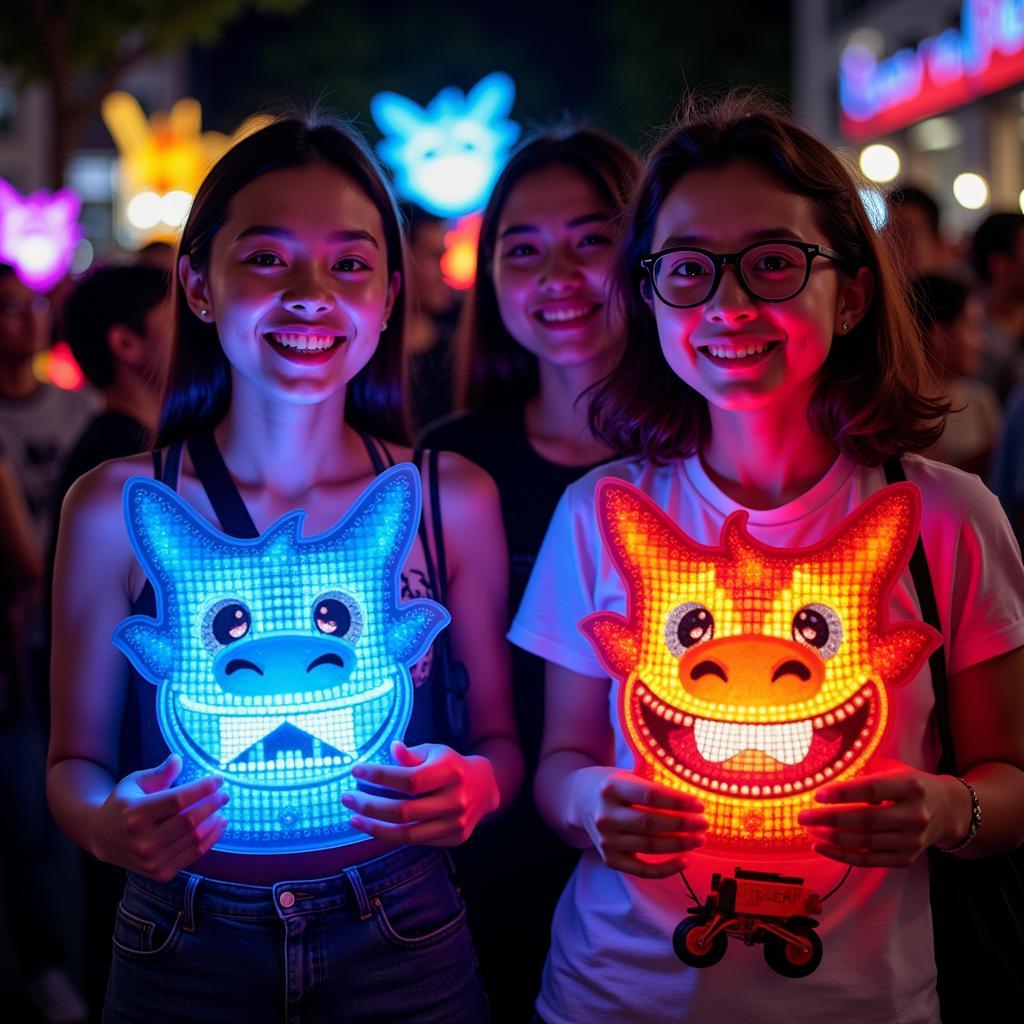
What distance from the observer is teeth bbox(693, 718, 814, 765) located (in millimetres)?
1410

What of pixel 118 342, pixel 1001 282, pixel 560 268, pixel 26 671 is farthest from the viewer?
pixel 1001 282

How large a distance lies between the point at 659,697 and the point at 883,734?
282 millimetres

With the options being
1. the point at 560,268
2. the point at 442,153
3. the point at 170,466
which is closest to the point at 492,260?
the point at 560,268

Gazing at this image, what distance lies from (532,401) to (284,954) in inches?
54.0

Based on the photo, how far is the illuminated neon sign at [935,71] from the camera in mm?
12227

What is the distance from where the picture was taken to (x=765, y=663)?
141 cm

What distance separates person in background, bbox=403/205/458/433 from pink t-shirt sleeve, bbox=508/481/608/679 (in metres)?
1.76

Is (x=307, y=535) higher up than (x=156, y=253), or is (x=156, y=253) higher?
(x=156, y=253)

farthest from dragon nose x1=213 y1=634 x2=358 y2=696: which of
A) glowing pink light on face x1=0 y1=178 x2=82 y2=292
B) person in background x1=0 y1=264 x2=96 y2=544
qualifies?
glowing pink light on face x1=0 y1=178 x2=82 y2=292

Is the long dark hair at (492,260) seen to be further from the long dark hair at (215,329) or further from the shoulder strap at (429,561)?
the shoulder strap at (429,561)

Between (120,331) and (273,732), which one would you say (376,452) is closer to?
(273,732)

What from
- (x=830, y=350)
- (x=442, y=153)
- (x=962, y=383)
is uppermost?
(x=442, y=153)

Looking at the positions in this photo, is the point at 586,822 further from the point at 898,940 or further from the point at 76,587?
the point at 76,587

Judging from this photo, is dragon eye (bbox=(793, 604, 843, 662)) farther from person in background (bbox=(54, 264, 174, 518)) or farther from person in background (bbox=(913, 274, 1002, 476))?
person in background (bbox=(913, 274, 1002, 476))
